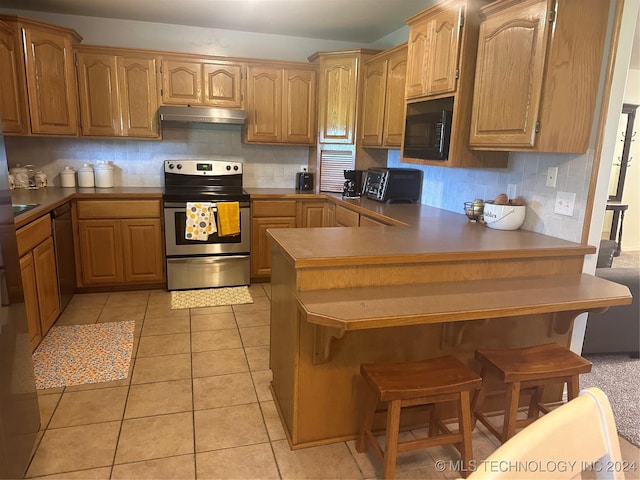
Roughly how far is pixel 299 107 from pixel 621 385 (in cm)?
347

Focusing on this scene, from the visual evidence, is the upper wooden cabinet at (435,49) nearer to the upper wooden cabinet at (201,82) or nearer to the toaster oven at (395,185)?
the toaster oven at (395,185)

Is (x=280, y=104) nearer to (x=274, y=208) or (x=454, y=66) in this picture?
(x=274, y=208)

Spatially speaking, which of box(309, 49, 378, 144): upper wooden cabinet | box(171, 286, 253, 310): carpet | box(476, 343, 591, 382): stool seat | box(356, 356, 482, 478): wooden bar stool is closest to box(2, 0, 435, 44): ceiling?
box(309, 49, 378, 144): upper wooden cabinet

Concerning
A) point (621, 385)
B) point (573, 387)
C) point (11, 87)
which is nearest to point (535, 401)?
point (573, 387)

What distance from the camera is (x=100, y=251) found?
154 inches

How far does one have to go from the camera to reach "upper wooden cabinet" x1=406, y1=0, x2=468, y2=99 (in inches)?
105

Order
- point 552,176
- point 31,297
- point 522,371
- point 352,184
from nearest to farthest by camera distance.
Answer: point 522,371
point 552,176
point 31,297
point 352,184

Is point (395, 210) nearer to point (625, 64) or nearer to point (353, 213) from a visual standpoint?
point (353, 213)

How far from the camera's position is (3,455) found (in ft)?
5.22

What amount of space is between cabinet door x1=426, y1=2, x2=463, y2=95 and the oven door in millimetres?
2043

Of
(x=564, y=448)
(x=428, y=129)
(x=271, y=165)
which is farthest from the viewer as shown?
(x=271, y=165)

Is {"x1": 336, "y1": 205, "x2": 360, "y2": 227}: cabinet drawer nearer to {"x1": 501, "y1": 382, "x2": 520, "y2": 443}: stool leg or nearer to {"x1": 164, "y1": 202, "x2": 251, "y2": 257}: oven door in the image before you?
{"x1": 164, "y1": 202, "x2": 251, "y2": 257}: oven door

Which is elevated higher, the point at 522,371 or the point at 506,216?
the point at 506,216

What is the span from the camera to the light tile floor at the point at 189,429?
1.89m
